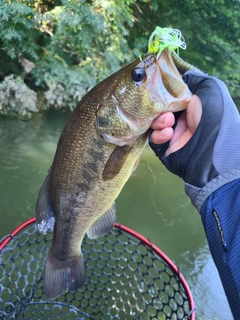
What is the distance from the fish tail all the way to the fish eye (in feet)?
3.42

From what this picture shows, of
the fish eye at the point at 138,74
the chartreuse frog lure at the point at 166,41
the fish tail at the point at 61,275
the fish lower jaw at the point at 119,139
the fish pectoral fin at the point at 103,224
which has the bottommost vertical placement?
the fish tail at the point at 61,275

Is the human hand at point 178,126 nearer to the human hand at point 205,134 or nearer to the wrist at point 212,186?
the human hand at point 205,134

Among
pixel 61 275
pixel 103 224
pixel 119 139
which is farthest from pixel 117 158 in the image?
pixel 61 275

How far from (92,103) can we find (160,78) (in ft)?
1.02

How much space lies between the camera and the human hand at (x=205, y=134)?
1.37 meters

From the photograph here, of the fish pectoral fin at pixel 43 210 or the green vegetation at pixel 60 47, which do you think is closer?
the fish pectoral fin at pixel 43 210

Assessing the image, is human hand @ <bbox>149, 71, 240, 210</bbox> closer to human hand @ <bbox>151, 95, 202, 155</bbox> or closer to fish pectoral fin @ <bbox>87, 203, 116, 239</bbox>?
human hand @ <bbox>151, 95, 202, 155</bbox>

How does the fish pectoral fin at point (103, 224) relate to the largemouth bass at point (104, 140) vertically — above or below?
below

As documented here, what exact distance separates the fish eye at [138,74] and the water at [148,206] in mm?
2261

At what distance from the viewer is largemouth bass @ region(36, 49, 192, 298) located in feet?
4.46

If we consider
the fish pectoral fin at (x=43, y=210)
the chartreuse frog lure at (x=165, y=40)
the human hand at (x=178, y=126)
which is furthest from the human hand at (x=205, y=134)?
the fish pectoral fin at (x=43, y=210)

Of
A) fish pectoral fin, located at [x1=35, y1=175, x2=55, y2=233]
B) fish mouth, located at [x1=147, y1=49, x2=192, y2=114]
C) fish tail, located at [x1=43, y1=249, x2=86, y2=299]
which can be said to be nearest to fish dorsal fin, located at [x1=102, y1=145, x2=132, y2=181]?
fish mouth, located at [x1=147, y1=49, x2=192, y2=114]

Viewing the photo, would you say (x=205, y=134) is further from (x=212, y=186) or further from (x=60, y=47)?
(x=60, y=47)

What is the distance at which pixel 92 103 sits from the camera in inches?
57.8
